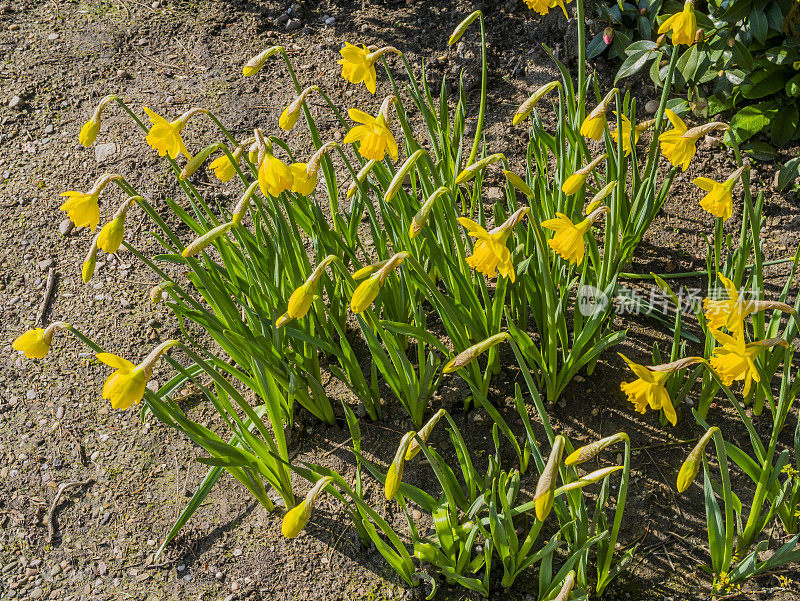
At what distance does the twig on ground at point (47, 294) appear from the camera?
3.09 meters

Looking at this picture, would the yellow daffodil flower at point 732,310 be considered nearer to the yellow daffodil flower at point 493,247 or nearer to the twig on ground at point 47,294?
the yellow daffodil flower at point 493,247

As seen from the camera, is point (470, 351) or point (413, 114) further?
point (413, 114)

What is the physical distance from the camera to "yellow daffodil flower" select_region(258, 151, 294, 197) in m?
1.93

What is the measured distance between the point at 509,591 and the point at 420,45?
3.10 metres

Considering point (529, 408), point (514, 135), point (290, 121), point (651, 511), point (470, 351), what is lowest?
point (651, 511)

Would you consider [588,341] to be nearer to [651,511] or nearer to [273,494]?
[651,511]

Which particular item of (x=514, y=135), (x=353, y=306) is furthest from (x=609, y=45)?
(x=353, y=306)

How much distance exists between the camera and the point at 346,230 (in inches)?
105

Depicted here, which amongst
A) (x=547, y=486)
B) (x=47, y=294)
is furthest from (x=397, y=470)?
(x=47, y=294)

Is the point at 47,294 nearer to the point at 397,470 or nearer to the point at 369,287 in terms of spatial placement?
the point at 369,287

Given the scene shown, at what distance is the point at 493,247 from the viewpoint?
75.5 inches

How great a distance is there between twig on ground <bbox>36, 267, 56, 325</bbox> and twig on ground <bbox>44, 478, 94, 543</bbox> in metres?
0.86

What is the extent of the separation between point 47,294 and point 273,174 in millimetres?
1753

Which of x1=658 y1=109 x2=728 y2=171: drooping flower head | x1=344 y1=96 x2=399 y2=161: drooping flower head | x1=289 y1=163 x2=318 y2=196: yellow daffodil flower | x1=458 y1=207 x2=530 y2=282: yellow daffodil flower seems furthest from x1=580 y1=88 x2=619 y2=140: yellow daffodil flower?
x1=289 y1=163 x2=318 y2=196: yellow daffodil flower
